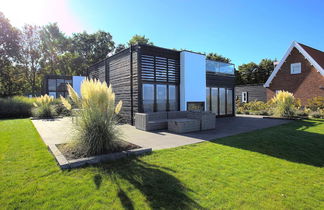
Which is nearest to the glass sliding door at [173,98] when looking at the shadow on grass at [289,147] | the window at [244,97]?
the shadow on grass at [289,147]

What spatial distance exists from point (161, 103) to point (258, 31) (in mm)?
9016

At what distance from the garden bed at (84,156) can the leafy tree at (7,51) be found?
23.8 metres

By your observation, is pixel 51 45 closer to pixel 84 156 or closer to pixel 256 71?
pixel 84 156

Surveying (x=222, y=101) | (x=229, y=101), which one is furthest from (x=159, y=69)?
(x=229, y=101)

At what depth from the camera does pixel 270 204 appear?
2150 millimetres

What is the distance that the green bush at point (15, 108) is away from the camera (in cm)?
1325

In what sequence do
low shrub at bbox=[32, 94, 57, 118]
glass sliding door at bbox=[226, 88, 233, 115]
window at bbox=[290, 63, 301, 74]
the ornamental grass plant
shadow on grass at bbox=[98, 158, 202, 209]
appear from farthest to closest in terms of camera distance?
window at bbox=[290, 63, 301, 74], glass sliding door at bbox=[226, 88, 233, 115], low shrub at bbox=[32, 94, 57, 118], the ornamental grass plant, shadow on grass at bbox=[98, 158, 202, 209]

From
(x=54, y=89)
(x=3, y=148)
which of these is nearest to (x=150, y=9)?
(x=3, y=148)

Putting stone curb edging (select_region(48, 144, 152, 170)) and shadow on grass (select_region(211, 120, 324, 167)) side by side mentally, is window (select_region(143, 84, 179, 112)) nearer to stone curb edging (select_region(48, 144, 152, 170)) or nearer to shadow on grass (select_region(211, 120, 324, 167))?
shadow on grass (select_region(211, 120, 324, 167))

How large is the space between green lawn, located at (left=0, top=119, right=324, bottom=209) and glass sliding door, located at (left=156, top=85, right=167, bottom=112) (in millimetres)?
5025

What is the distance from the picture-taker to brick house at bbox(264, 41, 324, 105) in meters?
14.3

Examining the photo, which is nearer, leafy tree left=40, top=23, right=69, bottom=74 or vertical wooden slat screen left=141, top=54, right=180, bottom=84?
vertical wooden slat screen left=141, top=54, right=180, bottom=84

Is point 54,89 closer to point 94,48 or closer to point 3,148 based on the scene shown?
point 94,48

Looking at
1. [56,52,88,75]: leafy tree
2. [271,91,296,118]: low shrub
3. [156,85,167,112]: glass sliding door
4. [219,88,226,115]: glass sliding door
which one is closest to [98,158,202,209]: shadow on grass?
[156,85,167,112]: glass sliding door
